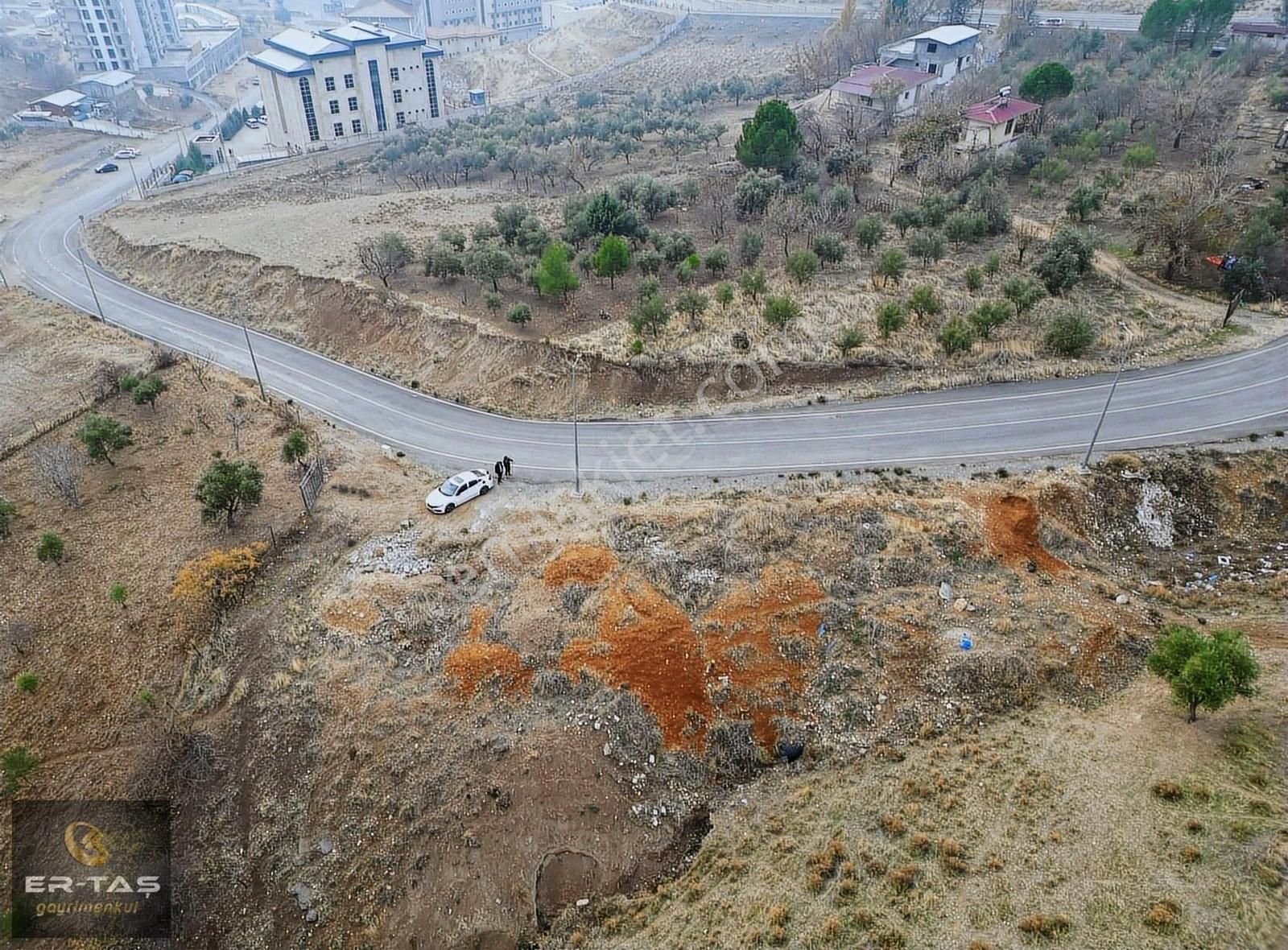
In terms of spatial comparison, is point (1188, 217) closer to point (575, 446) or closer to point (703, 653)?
point (575, 446)

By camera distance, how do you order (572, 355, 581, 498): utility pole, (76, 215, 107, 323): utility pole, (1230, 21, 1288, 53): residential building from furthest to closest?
(1230, 21, 1288, 53): residential building, (76, 215, 107, 323): utility pole, (572, 355, 581, 498): utility pole

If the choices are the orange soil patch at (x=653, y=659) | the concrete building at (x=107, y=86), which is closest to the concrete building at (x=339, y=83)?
the concrete building at (x=107, y=86)

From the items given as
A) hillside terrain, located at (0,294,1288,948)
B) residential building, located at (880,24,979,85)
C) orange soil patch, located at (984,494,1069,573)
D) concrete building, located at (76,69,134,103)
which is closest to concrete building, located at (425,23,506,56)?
concrete building, located at (76,69,134,103)

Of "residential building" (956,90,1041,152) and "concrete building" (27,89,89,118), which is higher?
"residential building" (956,90,1041,152)

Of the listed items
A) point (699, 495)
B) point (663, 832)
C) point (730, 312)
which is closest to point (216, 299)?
point (730, 312)

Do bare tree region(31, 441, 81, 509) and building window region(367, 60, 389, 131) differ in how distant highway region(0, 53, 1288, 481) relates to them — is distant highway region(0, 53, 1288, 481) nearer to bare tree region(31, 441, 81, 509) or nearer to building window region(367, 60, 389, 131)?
bare tree region(31, 441, 81, 509)

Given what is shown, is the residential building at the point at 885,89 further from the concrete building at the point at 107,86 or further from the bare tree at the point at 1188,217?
the concrete building at the point at 107,86

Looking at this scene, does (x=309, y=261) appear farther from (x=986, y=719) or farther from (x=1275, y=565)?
(x=1275, y=565)
